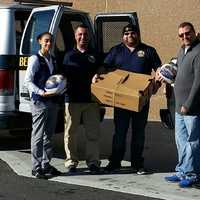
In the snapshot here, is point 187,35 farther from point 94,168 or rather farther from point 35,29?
point 35,29

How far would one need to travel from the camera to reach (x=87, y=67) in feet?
25.9

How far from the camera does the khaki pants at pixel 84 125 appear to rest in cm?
795

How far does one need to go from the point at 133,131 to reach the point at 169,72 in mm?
1042

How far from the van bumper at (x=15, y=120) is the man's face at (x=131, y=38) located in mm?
1967

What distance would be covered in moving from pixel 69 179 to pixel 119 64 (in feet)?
5.01

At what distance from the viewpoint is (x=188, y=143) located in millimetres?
7242

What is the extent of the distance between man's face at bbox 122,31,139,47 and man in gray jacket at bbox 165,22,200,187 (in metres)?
0.69

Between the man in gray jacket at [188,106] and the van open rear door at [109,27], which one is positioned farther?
the van open rear door at [109,27]

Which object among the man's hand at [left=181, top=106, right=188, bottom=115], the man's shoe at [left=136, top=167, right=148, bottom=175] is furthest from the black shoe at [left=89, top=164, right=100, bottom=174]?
the man's hand at [left=181, top=106, right=188, bottom=115]

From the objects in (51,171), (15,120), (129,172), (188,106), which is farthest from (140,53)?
(15,120)

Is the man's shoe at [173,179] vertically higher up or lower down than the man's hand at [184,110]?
lower down

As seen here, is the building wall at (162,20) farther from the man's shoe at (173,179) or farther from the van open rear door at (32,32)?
the man's shoe at (173,179)

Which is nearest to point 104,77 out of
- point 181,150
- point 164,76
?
point 164,76

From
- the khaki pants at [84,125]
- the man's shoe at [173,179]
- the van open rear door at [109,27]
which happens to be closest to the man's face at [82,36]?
the van open rear door at [109,27]
